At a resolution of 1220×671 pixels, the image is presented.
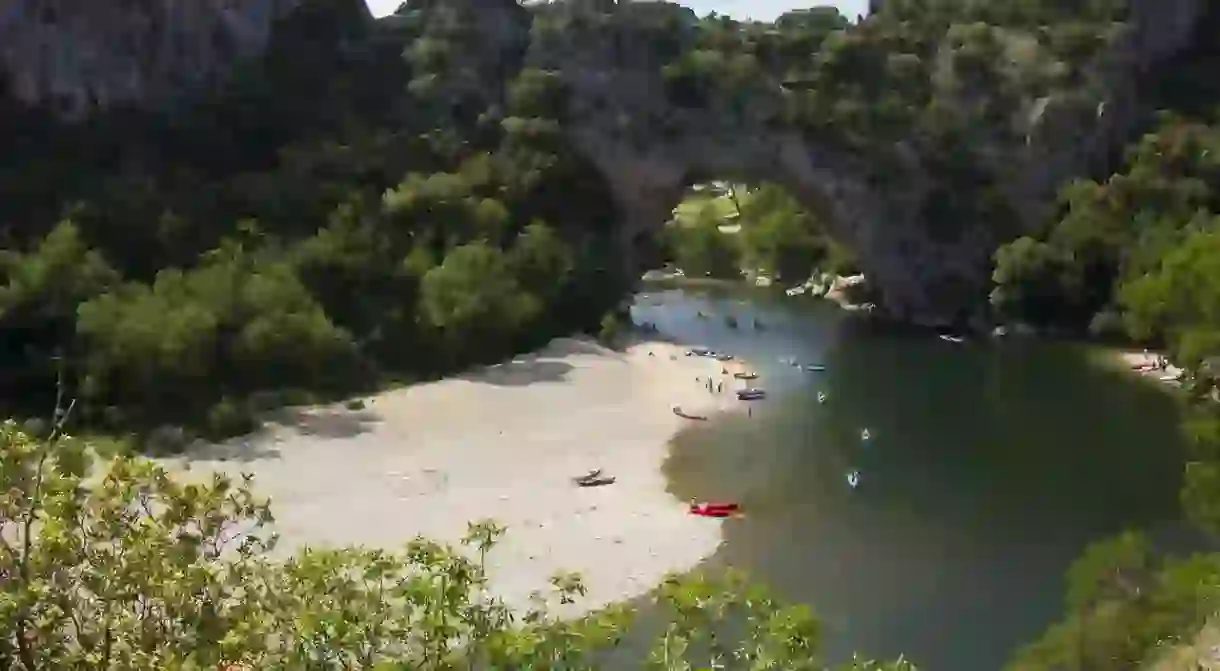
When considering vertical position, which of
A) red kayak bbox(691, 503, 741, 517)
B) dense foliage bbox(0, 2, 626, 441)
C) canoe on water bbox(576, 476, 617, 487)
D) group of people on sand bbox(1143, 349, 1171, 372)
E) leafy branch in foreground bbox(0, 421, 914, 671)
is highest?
leafy branch in foreground bbox(0, 421, 914, 671)

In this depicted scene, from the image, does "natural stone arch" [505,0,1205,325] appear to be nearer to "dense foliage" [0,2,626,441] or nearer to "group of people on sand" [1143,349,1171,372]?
"dense foliage" [0,2,626,441]

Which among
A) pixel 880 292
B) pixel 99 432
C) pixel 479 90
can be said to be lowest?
pixel 880 292

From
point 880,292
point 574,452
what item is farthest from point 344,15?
point 574,452

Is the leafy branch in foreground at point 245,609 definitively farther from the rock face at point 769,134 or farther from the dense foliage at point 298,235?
the rock face at point 769,134

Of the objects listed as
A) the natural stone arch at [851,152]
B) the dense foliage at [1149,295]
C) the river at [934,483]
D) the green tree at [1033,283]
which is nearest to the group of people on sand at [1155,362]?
the dense foliage at [1149,295]

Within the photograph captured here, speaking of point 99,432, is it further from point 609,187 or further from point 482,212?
point 609,187

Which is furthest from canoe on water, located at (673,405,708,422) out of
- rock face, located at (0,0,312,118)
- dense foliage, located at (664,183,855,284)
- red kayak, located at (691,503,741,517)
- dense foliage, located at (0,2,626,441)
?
dense foliage, located at (664,183,855,284)

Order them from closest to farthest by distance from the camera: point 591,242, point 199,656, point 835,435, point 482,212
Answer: point 199,656 < point 835,435 < point 482,212 < point 591,242
